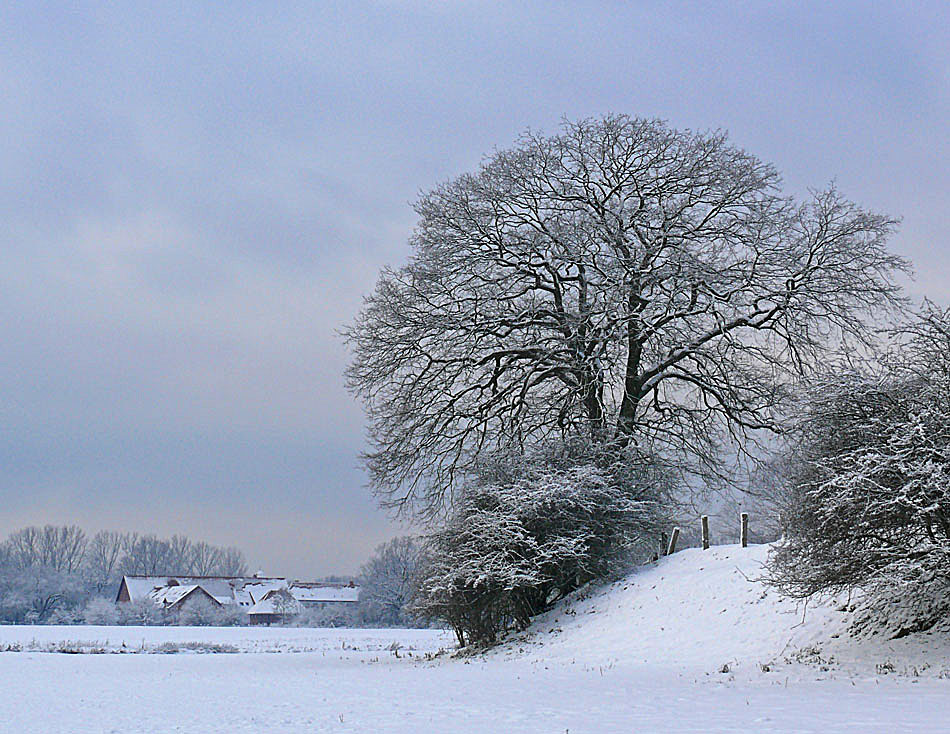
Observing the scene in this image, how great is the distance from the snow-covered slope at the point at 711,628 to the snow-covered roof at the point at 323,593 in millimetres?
80794

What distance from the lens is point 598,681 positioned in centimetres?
1495

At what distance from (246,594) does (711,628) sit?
86.5 meters

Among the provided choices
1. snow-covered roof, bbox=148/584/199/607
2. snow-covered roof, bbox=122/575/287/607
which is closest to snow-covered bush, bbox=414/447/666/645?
snow-covered roof, bbox=148/584/199/607

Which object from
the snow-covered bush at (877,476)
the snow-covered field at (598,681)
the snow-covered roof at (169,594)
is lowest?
the snow-covered field at (598,681)

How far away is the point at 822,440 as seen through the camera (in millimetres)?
15094

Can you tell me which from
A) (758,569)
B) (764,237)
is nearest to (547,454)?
(758,569)

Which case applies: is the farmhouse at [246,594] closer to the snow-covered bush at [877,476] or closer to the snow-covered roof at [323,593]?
the snow-covered roof at [323,593]

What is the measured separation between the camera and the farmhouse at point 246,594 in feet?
269

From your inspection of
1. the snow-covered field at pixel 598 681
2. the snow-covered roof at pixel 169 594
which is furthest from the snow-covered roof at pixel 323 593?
the snow-covered field at pixel 598 681

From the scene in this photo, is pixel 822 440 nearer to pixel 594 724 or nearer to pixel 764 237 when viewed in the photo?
pixel 594 724

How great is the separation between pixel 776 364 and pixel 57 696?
61.7 feet

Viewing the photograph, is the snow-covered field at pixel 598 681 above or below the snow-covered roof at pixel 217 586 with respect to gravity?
below

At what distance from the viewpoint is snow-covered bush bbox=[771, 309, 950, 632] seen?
13.6 m

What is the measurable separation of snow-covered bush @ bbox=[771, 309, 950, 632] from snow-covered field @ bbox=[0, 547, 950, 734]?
152cm
